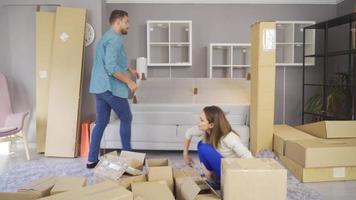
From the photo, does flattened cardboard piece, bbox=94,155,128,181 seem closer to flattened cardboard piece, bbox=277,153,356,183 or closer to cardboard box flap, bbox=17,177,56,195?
cardboard box flap, bbox=17,177,56,195

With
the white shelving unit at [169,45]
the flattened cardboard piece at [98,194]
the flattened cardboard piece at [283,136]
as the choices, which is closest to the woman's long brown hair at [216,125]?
the flattened cardboard piece at [98,194]

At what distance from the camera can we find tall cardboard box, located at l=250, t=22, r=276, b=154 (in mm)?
3043

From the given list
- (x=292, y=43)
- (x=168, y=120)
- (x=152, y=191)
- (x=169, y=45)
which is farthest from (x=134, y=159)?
(x=292, y=43)

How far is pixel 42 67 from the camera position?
11.7 feet

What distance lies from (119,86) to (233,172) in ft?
4.96

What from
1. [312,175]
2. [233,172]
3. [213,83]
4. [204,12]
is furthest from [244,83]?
[233,172]

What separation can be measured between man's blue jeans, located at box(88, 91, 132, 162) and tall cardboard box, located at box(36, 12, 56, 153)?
42.2 inches

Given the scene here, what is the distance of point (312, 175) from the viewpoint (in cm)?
253

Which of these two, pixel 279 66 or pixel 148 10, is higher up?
pixel 148 10

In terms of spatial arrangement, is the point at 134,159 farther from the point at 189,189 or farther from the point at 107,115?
the point at 107,115

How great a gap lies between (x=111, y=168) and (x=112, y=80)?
105 centimetres

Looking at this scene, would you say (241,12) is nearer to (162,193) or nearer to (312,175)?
(312,175)

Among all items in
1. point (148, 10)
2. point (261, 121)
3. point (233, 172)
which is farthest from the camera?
point (148, 10)

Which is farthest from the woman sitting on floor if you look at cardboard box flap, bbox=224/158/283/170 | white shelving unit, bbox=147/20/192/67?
white shelving unit, bbox=147/20/192/67
